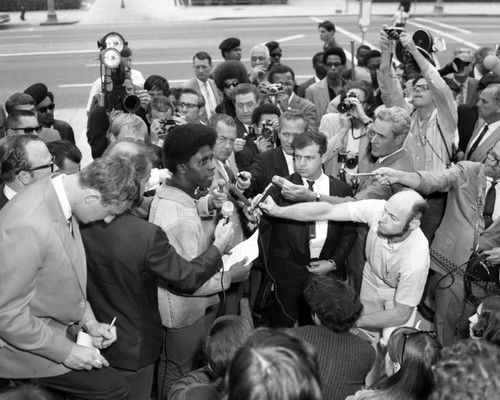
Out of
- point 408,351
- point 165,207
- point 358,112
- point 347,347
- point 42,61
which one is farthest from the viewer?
point 42,61

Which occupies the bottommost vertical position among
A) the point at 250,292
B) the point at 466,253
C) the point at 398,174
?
the point at 250,292

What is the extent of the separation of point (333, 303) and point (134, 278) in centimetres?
123

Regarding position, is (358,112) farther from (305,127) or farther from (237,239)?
(237,239)

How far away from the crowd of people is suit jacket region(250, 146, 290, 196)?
2 centimetres

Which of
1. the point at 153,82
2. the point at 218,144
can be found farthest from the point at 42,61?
the point at 218,144

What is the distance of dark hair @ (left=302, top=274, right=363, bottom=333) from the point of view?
3887mm

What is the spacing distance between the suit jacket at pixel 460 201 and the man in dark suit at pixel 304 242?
0.76 meters

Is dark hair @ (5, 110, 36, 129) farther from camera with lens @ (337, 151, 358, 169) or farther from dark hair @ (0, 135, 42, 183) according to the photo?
camera with lens @ (337, 151, 358, 169)

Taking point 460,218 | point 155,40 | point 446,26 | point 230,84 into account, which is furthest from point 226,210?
point 446,26

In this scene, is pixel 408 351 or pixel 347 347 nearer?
pixel 408 351

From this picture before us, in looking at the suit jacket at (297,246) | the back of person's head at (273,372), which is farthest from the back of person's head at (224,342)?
the suit jacket at (297,246)

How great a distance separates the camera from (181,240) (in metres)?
4.33

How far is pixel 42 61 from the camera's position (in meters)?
18.2

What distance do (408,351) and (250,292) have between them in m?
2.96
